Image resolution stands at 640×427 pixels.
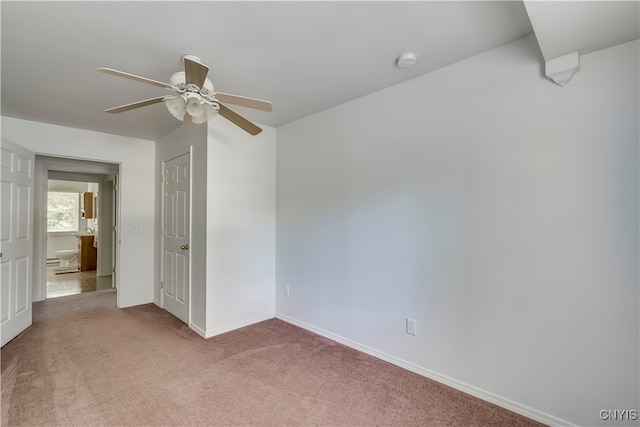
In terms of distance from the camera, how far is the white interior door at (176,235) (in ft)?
11.0

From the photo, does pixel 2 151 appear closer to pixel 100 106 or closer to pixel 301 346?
pixel 100 106

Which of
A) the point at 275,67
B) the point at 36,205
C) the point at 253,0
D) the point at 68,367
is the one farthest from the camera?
the point at 36,205

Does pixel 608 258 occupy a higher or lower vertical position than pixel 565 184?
lower

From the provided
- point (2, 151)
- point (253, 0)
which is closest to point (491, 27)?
point (253, 0)

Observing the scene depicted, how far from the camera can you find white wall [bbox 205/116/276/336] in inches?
119

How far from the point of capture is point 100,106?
9.22ft

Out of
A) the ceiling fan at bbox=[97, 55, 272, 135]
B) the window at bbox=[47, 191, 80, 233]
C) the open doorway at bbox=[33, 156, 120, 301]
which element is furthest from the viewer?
the window at bbox=[47, 191, 80, 233]

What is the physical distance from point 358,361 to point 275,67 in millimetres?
2463

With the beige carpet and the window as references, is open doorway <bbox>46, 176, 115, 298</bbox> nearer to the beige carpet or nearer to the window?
the window

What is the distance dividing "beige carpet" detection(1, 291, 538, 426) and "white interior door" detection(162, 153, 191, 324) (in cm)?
49

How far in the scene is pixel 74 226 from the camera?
828 cm

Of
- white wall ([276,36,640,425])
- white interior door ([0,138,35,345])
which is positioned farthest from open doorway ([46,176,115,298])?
white wall ([276,36,640,425])

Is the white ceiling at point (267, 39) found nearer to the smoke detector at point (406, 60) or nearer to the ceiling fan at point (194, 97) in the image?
the smoke detector at point (406, 60)

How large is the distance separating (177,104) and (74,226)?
9036 millimetres
